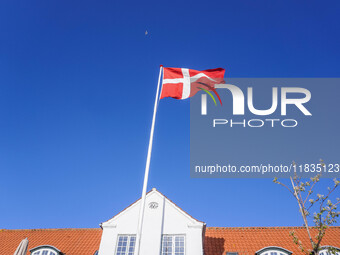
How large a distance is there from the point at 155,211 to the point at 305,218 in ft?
41.7

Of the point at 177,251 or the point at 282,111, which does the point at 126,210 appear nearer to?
the point at 177,251

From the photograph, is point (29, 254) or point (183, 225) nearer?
point (183, 225)

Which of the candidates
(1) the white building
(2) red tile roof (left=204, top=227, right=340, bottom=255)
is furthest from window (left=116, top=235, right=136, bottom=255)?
(2) red tile roof (left=204, top=227, right=340, bottom=255)

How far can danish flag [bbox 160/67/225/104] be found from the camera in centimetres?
1722

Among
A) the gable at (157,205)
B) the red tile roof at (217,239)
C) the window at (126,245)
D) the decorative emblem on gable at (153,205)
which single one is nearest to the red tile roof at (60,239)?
the red tile roof at (217,239)

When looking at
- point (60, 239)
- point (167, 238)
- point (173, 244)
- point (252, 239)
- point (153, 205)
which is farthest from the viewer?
point (60, 239)

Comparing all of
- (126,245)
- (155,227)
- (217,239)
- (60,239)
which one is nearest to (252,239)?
(217,239)

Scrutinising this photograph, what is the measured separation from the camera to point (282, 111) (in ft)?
61.9

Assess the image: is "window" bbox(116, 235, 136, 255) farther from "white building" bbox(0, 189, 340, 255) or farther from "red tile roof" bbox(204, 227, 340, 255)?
"red tile roof" bbox(204, 227, 340, 255)

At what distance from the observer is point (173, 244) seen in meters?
21.9

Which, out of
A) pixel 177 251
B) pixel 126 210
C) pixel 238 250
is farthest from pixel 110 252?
pixel 238 250

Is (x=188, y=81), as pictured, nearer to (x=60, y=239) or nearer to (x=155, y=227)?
(x=155, y=227)

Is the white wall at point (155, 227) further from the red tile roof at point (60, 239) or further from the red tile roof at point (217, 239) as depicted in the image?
the red tile roof at point (60, 239)

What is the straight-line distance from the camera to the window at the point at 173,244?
21500 millimetres
